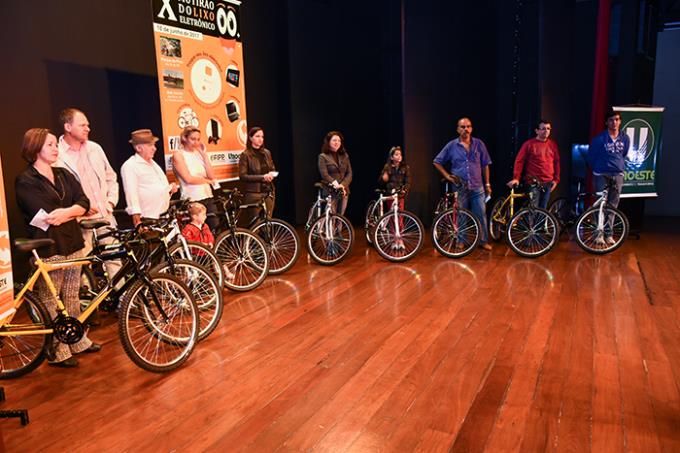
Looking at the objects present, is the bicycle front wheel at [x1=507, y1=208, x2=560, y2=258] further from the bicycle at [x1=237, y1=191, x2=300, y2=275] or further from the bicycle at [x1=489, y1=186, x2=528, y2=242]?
the bicycle at [x1=237, y1=191, x2=300, y2=275]

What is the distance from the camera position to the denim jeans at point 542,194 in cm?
633

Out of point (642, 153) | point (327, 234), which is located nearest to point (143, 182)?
point (327, 234)

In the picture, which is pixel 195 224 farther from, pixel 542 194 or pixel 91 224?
pixel 542 194

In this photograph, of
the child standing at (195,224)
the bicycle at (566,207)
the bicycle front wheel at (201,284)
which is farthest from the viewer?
the bicycle at (566,207)

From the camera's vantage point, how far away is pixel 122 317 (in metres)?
3.04

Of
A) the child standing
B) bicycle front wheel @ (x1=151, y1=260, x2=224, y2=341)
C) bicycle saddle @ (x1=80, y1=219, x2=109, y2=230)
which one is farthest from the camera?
the child standing

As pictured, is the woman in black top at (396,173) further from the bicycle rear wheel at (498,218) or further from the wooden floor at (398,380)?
the wooden floor at (398,380)

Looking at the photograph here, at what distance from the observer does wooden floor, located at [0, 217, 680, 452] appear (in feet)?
8.25

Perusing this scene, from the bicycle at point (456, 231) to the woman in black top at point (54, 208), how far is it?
A: 12.3 ft

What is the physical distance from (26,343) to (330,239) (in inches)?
122

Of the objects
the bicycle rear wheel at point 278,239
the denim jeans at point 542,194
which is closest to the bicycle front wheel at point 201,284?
the bicycle rear wheel at point 278,239

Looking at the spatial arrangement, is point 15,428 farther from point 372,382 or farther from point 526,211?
point 526,211

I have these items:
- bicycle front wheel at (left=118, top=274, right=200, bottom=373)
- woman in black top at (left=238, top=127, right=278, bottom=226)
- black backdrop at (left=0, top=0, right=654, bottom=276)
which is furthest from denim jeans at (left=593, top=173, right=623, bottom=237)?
bicycle front wheel at (left=118, top=274, right=200, bottom=373)

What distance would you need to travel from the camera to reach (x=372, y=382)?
120 inches
